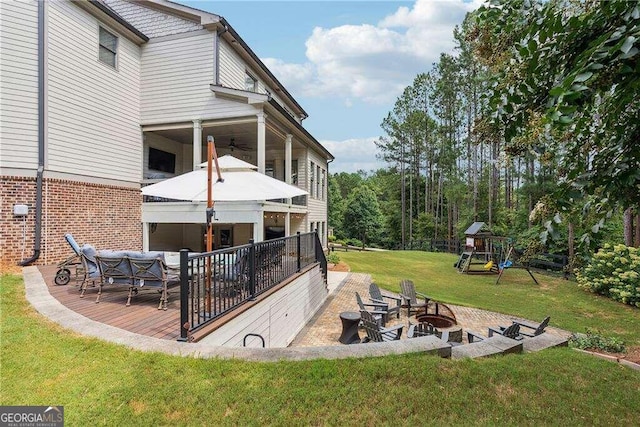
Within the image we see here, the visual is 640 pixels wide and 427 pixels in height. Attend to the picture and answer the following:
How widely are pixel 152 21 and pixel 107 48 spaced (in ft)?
7.99

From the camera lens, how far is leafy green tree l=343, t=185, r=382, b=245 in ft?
132

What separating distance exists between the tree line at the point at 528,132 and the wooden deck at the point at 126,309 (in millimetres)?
4518

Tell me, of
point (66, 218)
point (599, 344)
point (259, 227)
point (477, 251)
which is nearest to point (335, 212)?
point (477, 251)

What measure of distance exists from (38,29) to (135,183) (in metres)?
5.10

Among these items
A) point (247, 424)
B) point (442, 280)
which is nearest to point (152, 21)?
point (247, 424)

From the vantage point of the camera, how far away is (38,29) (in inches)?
341

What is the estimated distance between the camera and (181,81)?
464 inches

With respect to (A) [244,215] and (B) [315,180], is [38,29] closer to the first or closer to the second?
(A) [244,215]

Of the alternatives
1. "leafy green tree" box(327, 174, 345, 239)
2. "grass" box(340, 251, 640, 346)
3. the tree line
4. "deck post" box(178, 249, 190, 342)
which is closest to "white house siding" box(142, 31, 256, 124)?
"deck post" box(178, 249, 190, 342)

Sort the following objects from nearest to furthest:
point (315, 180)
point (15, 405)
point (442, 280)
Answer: point (15, 405) → point (442, 280) → point (315, 180)

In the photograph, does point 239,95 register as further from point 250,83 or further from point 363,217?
point 363,217

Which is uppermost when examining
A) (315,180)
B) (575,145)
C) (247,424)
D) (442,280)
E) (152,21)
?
(152,21)

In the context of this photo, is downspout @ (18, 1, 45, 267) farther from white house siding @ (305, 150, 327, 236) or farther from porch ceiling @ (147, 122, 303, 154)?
white house siding @ (305, 150, 327, 236)

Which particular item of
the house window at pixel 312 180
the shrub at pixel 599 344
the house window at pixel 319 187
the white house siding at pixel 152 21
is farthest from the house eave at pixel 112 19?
the shrub at pixel 599 344
